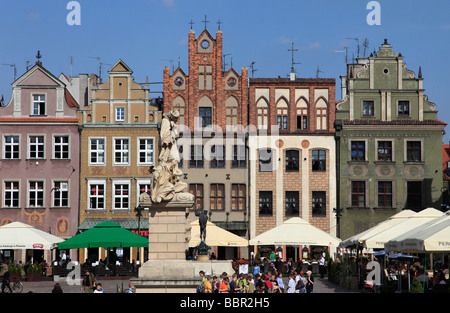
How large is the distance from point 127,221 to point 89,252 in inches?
120

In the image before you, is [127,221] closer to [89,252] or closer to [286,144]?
[89,252]

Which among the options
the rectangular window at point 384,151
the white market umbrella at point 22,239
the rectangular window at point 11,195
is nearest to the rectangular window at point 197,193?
the rectangular window at point 11,195

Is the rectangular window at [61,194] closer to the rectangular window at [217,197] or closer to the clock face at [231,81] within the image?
the rectangular window at [217,197]

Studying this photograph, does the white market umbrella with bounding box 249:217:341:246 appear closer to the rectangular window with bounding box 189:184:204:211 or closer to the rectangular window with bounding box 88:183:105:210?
the rectangular window with bounding box 189:184:204:211

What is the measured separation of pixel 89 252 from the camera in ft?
163

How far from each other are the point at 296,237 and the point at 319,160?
15.4 metres

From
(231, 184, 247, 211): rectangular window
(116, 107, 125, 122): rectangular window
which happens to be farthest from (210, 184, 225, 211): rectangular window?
(116, 107, 125, 122): rectangular window

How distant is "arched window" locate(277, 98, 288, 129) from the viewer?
5175cm

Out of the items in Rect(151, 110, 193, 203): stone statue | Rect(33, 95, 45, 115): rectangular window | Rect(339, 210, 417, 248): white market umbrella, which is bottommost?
Rect(339, 210, 417, 248): white market umbrella

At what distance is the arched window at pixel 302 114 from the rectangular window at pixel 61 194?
51.0 ft

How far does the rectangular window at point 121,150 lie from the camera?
51.3 meters

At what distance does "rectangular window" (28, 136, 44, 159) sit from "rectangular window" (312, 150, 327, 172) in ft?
57.6
